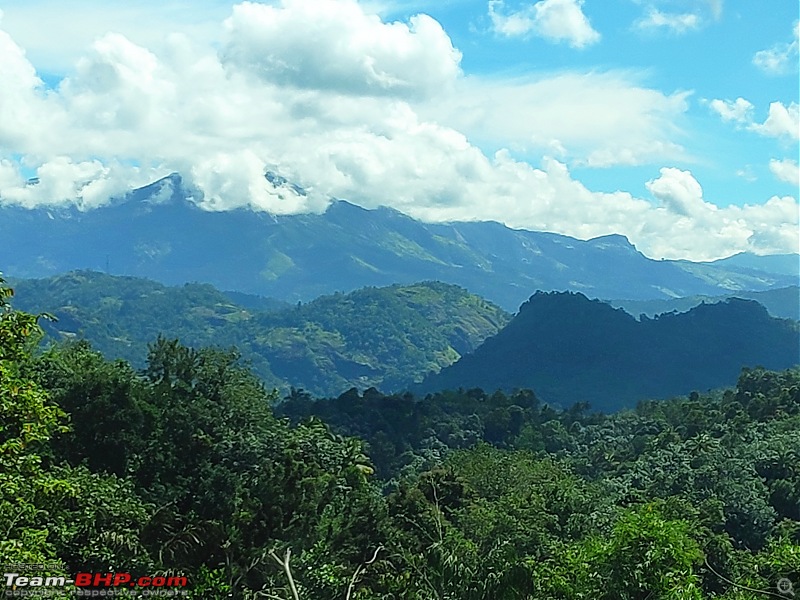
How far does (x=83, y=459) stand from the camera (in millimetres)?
26500

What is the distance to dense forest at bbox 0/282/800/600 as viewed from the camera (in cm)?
1481

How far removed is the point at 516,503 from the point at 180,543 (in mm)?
17397

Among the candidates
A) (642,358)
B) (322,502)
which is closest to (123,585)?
(322,502)

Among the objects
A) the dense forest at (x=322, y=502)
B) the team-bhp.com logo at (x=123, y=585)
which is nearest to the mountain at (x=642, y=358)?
the dense forest at (x=322, y=502)

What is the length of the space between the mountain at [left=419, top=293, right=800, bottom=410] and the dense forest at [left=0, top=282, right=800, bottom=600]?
117540 mm

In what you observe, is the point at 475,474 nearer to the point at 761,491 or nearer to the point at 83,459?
the point at 761,491

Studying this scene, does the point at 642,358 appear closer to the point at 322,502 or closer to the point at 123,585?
the point at 322,502

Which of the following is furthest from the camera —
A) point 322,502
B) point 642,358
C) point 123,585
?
point 642,358

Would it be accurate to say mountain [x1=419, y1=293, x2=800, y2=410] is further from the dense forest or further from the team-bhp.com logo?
the team-bhp.com logo

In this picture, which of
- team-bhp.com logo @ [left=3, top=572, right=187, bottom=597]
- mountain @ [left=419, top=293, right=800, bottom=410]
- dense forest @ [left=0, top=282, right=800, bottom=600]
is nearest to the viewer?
team-bhp.com logo @ [left=3, top=572, right=187, bottom=597]

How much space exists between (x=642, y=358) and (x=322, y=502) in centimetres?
17237

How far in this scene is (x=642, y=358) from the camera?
616 ft

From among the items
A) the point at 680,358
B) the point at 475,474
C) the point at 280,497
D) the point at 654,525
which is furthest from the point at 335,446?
the point at 680,358

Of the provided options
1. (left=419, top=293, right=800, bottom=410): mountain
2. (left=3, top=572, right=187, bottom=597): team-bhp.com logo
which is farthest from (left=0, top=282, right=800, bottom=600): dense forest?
(left=419, top=293, right=800, bottom=410): mountain
